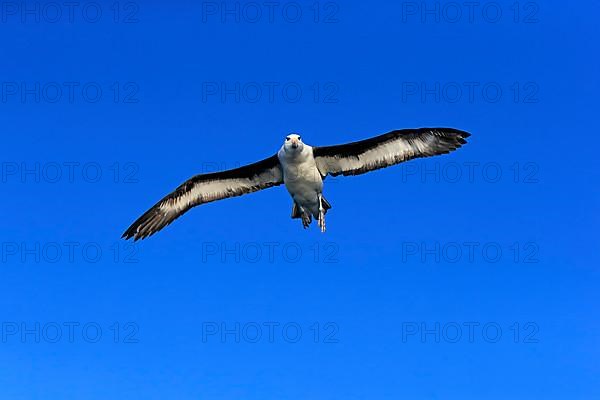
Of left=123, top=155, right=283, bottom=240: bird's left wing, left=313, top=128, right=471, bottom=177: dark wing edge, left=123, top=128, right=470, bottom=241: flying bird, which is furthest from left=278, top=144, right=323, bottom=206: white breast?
left=123, top=155, right=283, bottom=240: bird's left wing

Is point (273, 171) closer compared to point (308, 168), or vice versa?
point (308, 168)

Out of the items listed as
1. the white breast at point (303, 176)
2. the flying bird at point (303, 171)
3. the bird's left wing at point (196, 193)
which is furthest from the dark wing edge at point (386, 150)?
the bird's left wing at point (196, 193)

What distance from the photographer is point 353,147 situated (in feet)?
88.1

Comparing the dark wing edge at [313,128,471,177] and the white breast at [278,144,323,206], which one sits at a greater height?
the dark wing edge at [313,128,471,177]

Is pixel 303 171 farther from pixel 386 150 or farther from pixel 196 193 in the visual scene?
pixel 196 193

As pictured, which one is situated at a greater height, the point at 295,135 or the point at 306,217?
the point at 295,135

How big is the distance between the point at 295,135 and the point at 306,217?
10.3ft

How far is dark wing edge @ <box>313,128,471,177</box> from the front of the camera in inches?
1035

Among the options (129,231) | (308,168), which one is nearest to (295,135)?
(308,168)

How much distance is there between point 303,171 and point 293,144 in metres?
1.05

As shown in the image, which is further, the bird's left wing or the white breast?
the bird's left wing

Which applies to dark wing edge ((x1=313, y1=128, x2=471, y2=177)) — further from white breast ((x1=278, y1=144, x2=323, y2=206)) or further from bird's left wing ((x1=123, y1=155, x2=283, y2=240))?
bird's left wing ((x1=123, y1=155, x2=283, y2=240))

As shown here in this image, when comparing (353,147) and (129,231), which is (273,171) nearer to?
(353,147)

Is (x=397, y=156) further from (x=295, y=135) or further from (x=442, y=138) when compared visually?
(x=295, y=135)
